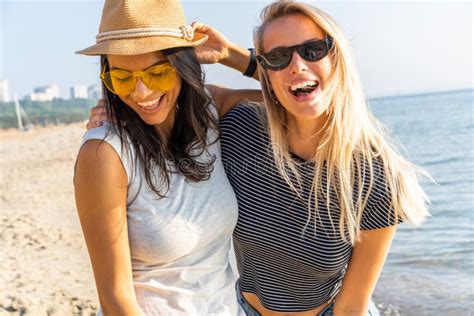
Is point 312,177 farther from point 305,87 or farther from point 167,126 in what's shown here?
point 167,126

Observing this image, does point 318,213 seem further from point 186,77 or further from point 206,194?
point 186,77

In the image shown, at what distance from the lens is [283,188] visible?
8.64 ft

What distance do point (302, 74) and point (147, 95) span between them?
694 mm

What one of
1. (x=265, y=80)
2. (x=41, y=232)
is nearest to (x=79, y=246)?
(x=41, y=232)

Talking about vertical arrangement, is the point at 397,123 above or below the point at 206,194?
below

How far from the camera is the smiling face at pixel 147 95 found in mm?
2334

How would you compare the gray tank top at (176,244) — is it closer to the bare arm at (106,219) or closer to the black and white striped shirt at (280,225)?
the bare arm at (106,219)

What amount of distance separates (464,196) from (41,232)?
30.7 feet

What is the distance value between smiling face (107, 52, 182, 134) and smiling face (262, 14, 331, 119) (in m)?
0.49

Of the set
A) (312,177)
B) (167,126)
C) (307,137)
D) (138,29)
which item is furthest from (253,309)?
(138,29)

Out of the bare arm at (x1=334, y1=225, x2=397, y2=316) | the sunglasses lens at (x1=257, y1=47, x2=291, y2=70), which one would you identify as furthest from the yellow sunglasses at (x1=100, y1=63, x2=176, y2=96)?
the bare arm at (x1=334, y1=225, x2=397, y2=316)

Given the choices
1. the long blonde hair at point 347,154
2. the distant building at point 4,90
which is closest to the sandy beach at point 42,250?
the long blonde hair at point 347,154

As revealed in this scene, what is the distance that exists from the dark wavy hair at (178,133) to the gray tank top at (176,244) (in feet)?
0.13

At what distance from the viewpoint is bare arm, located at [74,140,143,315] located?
2.15 metres
